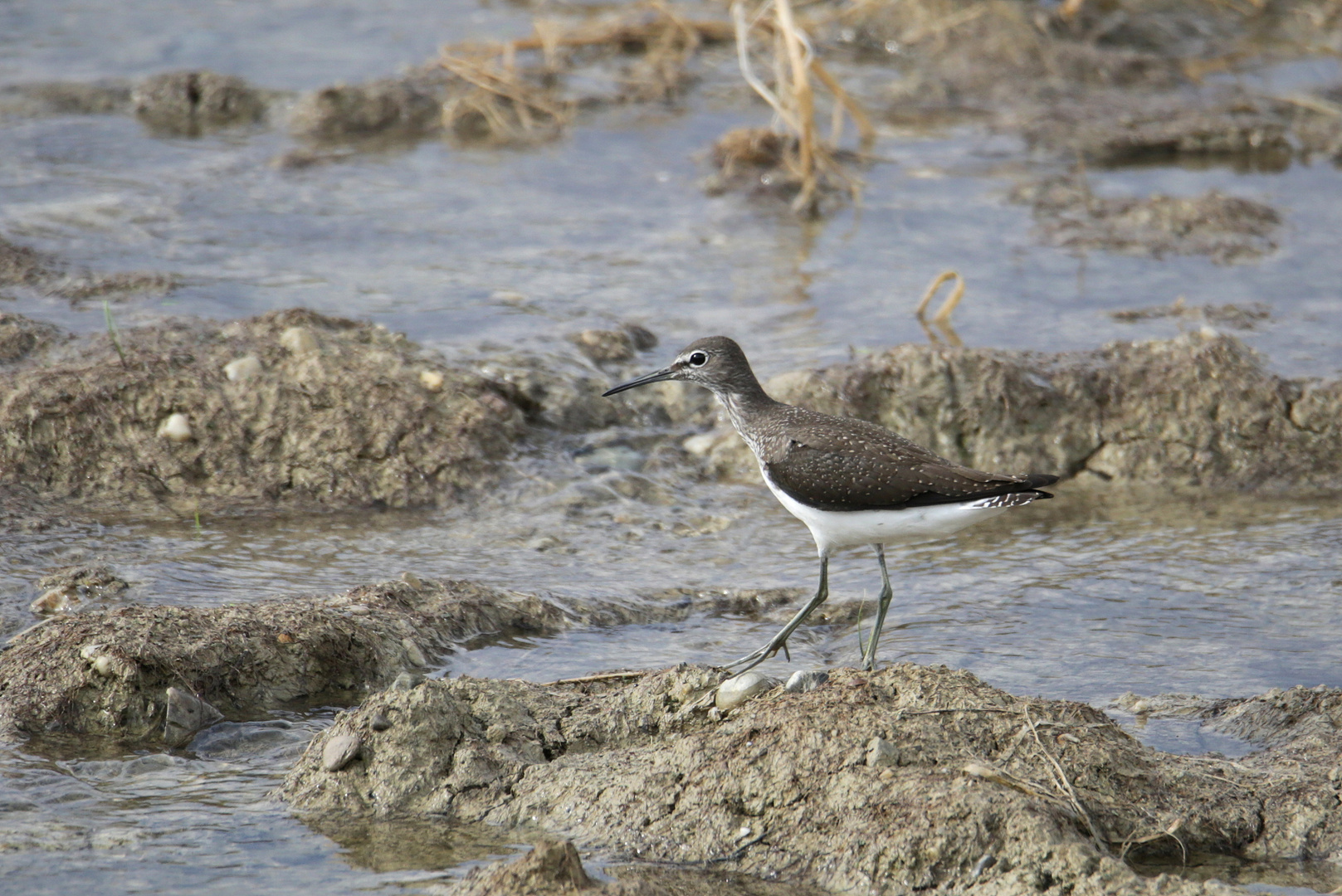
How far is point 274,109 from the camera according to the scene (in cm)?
Answer: 1194

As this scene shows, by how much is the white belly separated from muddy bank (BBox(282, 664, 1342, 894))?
1.01 meters

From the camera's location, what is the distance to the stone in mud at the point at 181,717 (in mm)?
4301

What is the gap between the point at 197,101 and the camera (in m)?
11.9

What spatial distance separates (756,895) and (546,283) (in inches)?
233

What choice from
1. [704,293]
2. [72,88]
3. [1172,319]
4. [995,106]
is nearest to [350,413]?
[704,293]

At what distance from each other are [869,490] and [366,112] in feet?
26.6

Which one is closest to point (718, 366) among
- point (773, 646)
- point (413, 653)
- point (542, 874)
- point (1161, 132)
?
point (773, 646)

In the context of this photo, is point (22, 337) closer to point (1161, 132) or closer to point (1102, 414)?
point (1102, 414)

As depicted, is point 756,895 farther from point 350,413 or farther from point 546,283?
point 546,283

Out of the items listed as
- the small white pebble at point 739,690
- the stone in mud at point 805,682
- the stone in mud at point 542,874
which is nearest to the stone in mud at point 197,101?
the small white pebble at point 739,690

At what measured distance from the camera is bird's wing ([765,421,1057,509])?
5090mm

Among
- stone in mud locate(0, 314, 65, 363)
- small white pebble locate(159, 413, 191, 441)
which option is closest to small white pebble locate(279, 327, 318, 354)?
small white pebble locate(159, 413, 191, 441)

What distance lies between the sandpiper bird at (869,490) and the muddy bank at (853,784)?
94 cm

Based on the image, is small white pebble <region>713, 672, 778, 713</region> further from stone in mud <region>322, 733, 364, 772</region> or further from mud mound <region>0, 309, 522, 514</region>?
mud mound <region>0, 309, 522, 514</region>
